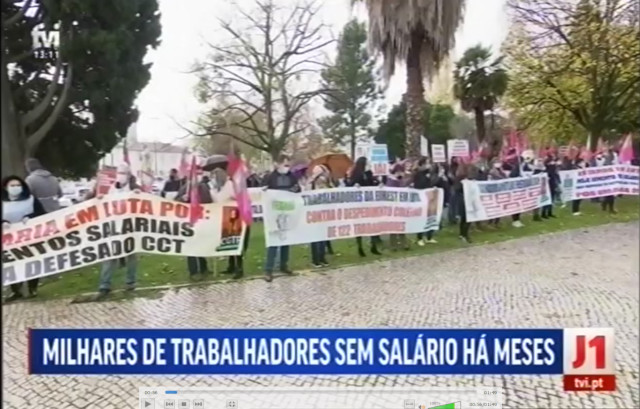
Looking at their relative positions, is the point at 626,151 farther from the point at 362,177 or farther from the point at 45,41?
the point at 45,41

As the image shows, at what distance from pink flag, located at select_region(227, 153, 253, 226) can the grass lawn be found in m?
0.08

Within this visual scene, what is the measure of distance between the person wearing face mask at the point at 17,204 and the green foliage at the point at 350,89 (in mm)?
1099

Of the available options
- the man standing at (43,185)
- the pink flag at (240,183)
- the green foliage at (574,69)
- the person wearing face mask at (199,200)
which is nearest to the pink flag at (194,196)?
the person wearing face mask at (199,200)

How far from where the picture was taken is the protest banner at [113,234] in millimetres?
2027

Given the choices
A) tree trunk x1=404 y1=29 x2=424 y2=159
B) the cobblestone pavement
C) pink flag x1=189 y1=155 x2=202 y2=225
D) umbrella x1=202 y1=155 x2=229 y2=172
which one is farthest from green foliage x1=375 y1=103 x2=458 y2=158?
pink flag x1=189 y1=155 x2=202 y2=225

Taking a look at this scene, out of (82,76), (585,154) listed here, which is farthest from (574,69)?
(82,76)

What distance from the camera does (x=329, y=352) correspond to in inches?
79.0

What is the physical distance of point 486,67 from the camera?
210cm

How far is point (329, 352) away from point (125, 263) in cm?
87

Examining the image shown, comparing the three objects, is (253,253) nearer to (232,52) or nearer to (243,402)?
(243,402)

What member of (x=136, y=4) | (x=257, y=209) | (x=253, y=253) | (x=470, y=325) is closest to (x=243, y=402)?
(x=253, y=253)

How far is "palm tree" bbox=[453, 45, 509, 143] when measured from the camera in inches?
81.4

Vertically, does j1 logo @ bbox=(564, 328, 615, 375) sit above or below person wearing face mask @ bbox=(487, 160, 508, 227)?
below

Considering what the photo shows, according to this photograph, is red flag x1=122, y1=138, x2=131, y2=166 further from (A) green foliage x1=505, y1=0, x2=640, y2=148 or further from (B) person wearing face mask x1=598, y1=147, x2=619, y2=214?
(B) person wearing face mask x1=598, y1=147, x2=619, y2=214
